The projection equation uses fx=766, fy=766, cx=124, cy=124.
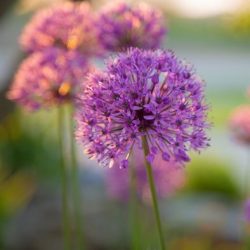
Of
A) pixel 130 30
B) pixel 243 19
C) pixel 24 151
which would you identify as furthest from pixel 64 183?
pixel 24 151

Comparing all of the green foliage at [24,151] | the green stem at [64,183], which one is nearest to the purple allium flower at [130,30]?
the green stem at [64,183]

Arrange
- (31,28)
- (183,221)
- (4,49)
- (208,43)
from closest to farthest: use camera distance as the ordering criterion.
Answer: (31,28) → (183,221) → (4,49) → (208,43)

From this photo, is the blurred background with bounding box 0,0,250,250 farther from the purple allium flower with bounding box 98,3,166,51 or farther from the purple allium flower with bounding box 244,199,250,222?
the purple allium flower with bounding box 98,3,166,51

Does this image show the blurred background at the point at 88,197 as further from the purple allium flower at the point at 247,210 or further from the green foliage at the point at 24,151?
the purple allium flower at the point at 247,210

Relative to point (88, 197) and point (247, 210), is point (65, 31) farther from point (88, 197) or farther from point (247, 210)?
point (88, 197)

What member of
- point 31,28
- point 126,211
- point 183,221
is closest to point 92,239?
point 126,211

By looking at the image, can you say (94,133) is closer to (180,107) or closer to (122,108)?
(122,108)

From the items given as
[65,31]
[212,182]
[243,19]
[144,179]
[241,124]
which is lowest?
[144,179]

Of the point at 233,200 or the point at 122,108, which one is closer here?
the point at 122,108
